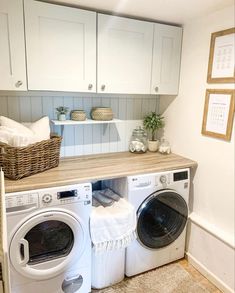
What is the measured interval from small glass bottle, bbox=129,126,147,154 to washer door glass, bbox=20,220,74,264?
3.47ft

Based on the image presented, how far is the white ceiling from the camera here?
5.54 feet

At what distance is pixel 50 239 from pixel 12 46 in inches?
53.9

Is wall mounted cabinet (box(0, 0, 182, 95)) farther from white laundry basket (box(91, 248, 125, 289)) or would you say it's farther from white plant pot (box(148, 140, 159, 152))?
white laundry basket (box(91, 248, 125, 289))

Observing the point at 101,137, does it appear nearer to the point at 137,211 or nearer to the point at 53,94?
the point at 53,94

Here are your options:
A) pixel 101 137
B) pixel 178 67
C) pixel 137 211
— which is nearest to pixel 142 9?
pixel 178 67

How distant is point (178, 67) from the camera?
2.27 meters

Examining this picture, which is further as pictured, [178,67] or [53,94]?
[178,67]

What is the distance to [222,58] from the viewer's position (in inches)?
71.4

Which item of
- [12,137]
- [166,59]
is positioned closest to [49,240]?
[12,137]

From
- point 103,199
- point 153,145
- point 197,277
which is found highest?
point 153,145

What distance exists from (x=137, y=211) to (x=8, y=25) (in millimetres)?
1613

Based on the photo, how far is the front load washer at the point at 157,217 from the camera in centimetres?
191

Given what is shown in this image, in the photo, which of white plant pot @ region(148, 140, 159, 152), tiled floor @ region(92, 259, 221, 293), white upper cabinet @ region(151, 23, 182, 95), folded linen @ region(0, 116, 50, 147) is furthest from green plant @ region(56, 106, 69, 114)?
tiled floor @ region(92, 259, 221, 293)

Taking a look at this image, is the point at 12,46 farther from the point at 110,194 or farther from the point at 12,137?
the point at 110,194
